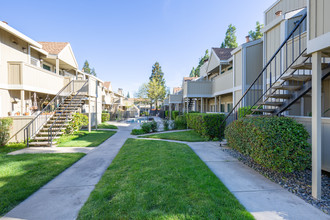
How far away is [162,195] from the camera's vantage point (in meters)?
2.90

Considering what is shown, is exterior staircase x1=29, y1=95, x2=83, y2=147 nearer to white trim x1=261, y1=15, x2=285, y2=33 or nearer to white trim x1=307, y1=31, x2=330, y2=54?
white trim x1=307, y1=31, x2=330, y2=54

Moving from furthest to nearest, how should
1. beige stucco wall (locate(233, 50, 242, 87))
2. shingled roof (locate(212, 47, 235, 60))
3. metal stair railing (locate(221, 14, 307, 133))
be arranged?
shingled roof (locate(212, 47, 235, 60))
beige stucco wall (locate(233, 50, 242, 87))
metal stair railing (locate(221, 14, 307, 133))

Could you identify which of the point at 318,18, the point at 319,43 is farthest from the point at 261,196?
the point at 318,18

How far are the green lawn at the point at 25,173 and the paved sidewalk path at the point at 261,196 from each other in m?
4.33

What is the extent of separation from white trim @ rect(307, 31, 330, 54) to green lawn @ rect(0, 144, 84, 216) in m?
6.44

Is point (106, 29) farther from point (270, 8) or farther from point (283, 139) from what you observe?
point (283, 139)

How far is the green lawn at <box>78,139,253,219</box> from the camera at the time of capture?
240cm

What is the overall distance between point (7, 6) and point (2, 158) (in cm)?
1031

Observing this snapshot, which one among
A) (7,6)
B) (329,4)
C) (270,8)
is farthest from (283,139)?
(7,6)

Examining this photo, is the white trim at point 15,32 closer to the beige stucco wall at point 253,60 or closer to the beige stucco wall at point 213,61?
the beige stucco wall at point 253,60

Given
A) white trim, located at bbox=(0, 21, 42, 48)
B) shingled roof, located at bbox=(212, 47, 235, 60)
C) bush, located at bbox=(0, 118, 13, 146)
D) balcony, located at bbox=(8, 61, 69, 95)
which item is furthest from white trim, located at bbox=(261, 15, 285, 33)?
bush, located at bbox=(0, 118, 13, 146)

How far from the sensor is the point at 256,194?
308 cm

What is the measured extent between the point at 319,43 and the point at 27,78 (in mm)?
12006

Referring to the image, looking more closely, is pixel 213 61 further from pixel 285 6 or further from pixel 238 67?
pixel 285 6
